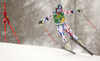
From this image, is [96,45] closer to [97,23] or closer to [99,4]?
[97,23]

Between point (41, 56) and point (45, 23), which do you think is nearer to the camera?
point (41, 56)

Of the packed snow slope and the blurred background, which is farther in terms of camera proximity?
the blurred background

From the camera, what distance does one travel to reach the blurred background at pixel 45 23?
354 cm

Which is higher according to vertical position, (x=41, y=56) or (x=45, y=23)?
(x=45, y=23)

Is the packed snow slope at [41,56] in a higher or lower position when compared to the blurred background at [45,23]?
lower

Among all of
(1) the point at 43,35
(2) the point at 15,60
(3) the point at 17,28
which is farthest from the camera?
(3) the point at 17,28

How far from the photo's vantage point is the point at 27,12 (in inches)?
166

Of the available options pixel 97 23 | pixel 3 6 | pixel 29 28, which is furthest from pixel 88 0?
pixel 3 6

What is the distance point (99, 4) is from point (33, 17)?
1.88 metres

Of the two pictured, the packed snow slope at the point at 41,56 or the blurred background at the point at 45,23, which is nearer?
the packed snow slope at the point at 41,56

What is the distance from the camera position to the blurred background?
3.54m

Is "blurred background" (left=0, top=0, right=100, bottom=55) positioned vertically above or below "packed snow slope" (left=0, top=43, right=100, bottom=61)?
above

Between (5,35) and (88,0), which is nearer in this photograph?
(88,0)

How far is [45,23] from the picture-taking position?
4031mm
